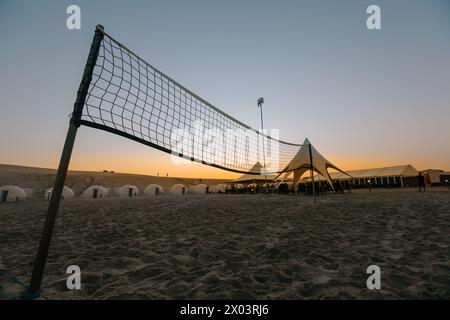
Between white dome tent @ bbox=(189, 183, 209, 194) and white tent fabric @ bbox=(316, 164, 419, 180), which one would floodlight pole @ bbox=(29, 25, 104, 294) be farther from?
white dome tent @ bbox=(189, 183, 209, 194)

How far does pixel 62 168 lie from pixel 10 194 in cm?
2098

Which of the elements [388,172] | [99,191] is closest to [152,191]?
[99,191]

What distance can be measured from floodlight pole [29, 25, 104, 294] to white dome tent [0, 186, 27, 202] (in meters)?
20.0

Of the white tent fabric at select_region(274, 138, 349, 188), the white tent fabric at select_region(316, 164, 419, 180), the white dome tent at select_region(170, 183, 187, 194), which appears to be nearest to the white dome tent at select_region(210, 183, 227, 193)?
the white dome tent at select_region(170, 183, 187, 194)

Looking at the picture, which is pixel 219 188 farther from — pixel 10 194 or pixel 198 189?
pixel 10 194

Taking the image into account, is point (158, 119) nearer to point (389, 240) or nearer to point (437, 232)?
point (389, 240)

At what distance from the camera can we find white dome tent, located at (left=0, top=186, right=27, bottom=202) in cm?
1631

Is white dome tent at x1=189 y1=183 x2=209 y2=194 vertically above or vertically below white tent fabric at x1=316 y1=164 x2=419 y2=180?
below

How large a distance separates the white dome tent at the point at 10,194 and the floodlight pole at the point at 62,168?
20.0 m

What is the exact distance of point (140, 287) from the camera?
226 cm
